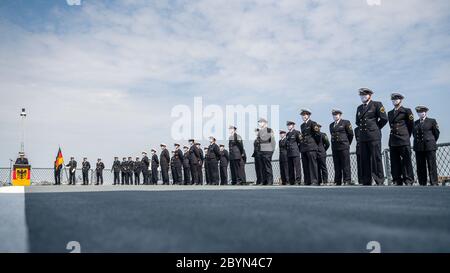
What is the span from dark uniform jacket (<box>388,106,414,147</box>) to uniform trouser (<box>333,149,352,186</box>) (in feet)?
5.60

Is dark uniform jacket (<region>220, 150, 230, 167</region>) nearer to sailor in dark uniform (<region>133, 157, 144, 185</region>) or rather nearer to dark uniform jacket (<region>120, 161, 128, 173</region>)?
sailor in dark uniform (<region>133, 157, 144, 185</region>)

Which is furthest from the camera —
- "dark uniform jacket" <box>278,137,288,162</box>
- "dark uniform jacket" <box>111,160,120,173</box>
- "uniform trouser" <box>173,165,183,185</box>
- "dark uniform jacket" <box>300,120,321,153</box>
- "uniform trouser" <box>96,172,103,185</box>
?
"dark uniform jacket" <box>111,160,120,173</box>

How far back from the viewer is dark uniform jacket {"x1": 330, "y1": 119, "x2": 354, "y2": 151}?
412 inches

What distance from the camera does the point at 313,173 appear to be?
11258mm

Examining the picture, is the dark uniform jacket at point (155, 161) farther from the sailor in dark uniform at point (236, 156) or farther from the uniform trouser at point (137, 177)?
the sailor in dark uniform at point (236, 156)

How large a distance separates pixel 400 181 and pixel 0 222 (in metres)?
8.44

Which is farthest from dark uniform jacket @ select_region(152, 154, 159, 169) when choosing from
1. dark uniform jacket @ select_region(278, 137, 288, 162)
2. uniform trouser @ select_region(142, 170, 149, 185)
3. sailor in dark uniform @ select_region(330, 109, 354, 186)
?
sailor in dark uniform @ select_region(330, 109, 354, 186)

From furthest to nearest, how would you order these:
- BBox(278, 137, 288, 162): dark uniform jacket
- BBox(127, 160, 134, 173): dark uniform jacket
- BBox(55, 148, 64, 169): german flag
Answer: BBox(127, 160, 134, 173): dark uniform jacket
BBox(55, 148, 64, 169): german flag
BBox(278, 137, 288, 162): dark uniform jacket

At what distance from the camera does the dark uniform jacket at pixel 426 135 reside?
9.02m

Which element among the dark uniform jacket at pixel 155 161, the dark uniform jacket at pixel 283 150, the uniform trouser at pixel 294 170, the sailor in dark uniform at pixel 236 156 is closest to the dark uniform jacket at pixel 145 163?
the dark uniform jacket at pixel 155 161

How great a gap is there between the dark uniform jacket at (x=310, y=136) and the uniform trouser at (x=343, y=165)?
77 cm
